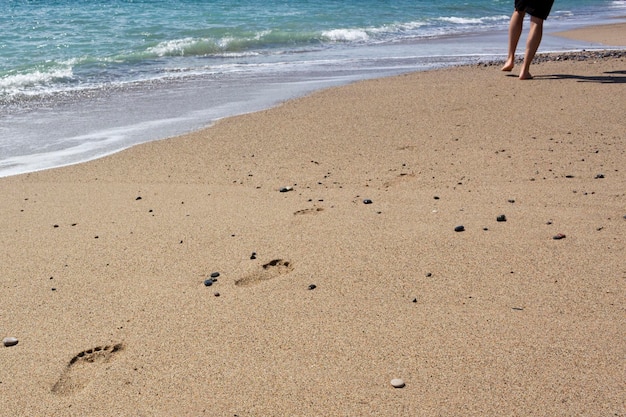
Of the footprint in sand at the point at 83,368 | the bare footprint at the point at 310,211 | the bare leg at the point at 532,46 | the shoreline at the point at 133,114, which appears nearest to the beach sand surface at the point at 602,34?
the shoreline at the point at 133,114

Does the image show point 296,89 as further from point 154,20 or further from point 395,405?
point 154,20

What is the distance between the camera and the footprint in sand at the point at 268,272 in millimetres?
3225

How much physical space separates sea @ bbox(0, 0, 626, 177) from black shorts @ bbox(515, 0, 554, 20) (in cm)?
188

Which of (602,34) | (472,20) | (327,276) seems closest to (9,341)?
(327,276)

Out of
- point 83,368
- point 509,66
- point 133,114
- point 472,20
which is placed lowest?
point 83,368

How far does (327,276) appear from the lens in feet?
10.6

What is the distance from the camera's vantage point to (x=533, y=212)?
3.85 m

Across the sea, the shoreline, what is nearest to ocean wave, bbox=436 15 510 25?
the sea

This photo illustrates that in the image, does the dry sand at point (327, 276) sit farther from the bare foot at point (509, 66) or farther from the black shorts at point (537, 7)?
the bare foot at point (509, 66)

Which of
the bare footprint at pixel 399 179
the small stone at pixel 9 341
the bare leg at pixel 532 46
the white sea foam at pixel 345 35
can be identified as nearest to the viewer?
the small stone at pixel 9 341

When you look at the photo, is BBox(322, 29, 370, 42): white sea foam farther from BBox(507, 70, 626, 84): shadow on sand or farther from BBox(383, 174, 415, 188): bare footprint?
BBox(383, 174, 415, 188): bare footprint

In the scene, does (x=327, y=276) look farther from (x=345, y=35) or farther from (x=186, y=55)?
(x=345, y=35)

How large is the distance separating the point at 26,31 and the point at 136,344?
472 inches

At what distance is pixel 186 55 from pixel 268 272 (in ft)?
29.2
